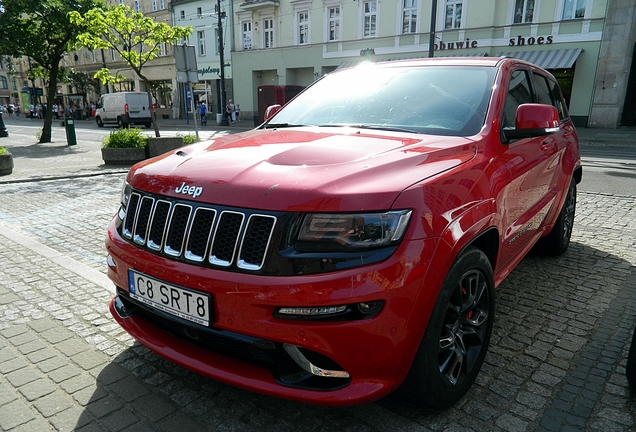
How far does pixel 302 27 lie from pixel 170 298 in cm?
3336

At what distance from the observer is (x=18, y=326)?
3340 mm

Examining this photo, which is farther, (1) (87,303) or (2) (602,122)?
(2) (602,122)

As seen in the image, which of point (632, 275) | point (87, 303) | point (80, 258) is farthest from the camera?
point (80, 258)

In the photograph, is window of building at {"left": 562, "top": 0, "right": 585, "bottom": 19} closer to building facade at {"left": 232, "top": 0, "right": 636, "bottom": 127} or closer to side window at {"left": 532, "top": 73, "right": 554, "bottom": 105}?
building facade at {"left": 232, "top": 0, "right": 636, "bottom": 127}

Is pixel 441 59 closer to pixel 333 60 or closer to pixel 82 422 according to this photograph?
pixel 82 422

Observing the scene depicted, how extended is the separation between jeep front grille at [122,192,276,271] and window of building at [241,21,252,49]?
36.3m

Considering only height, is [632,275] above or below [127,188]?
below

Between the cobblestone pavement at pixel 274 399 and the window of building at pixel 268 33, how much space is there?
32790mm

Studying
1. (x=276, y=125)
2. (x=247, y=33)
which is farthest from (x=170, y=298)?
(x=247, y=33)

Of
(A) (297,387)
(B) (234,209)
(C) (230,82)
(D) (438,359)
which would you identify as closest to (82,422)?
(A) (297,387)

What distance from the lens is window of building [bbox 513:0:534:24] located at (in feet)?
76.2

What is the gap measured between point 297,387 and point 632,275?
12.6 ft

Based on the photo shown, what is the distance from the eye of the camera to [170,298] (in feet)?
7.17

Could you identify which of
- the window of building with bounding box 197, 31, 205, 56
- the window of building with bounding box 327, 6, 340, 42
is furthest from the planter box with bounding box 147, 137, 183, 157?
the window of building with bounding box 197, 31, 205, 56
